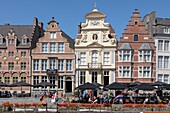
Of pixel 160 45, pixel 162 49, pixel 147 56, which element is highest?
pixel 160 45

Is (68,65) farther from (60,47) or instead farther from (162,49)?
(162,49)

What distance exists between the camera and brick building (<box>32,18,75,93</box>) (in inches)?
2121

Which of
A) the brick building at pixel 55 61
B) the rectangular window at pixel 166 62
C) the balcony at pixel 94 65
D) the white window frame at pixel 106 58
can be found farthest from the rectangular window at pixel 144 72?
the brick building at pixel 55 61

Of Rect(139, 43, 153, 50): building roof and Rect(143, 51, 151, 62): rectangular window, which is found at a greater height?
Rect(139, 43, 153, 50): building roof

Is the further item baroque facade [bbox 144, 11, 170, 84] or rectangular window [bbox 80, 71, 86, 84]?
rectangular window [bbox 80, 71, 86, 84]

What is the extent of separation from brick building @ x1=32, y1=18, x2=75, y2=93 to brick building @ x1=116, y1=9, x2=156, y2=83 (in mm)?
A: 7330

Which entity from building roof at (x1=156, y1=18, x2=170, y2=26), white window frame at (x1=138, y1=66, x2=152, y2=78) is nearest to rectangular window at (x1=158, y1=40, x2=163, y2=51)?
Result: building roof at (x1=156, y1=18, x2=170, y2=26)

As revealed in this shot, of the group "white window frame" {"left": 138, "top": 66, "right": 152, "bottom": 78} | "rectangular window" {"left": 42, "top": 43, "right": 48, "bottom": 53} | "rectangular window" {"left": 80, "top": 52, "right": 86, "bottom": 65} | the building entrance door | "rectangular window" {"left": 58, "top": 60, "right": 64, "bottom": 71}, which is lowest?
the building entrance door

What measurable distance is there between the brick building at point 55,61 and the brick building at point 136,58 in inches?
289

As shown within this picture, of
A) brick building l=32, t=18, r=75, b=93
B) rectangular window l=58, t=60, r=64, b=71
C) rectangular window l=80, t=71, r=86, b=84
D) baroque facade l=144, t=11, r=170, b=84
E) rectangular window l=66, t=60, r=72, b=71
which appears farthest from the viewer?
rectangular window l=58, t=60, r=64, b=71

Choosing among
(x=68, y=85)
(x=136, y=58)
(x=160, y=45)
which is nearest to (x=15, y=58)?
(x=68, y=85)

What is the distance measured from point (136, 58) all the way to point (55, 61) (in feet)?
39.9

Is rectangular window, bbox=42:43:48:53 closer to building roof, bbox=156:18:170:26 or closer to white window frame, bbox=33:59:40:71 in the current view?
white window frame, bbox=33:59:40:71

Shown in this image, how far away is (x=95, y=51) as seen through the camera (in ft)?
174
